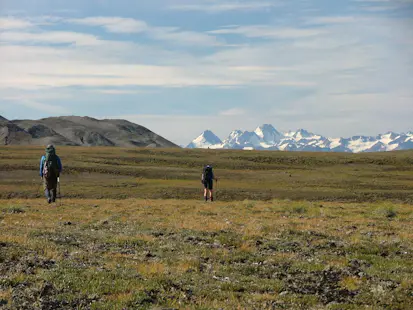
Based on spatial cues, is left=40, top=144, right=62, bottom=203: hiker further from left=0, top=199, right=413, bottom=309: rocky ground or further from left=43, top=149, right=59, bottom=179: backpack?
left=0, top=199, right=413, bottom=309: rocky ground

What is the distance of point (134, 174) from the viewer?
6956 centimetres

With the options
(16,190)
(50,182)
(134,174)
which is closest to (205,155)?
(134,174)

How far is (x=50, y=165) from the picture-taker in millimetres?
32000

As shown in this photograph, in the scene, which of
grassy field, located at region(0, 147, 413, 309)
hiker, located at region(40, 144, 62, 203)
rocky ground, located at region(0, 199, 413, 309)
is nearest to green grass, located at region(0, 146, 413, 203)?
hiker, located at region(40, 144, 62, 203)

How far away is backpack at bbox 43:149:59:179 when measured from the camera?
32031mm

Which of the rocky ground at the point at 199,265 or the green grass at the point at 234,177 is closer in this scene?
the rocky ground at the point at 199,265

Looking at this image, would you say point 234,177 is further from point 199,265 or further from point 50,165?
point 199,265

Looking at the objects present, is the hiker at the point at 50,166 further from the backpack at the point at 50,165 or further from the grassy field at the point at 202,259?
the grassy field at the point at 202,259

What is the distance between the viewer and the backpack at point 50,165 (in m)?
32.0

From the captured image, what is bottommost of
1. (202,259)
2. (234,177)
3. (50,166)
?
(234,177)

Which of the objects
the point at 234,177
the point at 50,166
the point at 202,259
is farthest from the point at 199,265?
the point at 234,177

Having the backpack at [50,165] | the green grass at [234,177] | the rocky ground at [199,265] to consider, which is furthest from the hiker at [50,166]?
the green grass at [234,177]

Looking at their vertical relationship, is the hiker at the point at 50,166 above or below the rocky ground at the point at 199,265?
above

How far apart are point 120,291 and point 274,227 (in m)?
11.7
